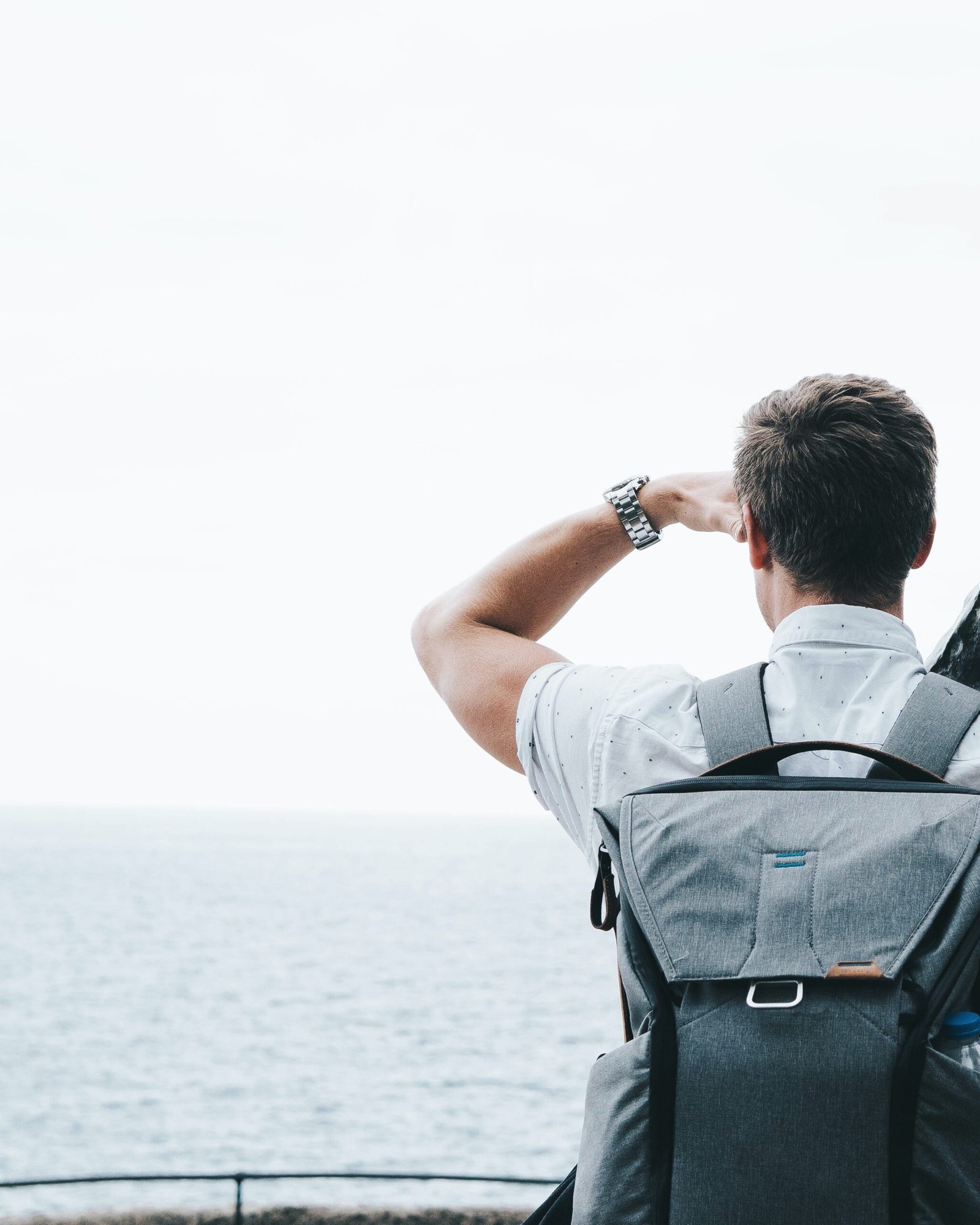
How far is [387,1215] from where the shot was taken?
455cm

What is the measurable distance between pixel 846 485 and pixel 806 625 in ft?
0.54

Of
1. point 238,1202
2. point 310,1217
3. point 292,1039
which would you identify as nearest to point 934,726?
point 238,1202

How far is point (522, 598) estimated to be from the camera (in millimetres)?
1740

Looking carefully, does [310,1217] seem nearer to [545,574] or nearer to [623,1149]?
[545,574]

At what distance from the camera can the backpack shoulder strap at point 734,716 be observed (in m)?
1.29

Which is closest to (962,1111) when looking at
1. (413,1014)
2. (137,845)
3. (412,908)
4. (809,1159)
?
(809,1159)

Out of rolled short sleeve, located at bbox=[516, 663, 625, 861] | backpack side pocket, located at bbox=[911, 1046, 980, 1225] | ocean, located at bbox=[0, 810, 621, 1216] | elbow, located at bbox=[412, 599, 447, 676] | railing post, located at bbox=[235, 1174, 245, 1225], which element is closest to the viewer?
backpack side pocket, located at bbox=[911, 1046, 980, 1225]

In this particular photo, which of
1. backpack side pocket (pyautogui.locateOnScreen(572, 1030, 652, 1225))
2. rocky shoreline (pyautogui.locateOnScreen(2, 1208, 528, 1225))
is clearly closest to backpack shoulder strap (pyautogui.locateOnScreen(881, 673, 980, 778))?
→ backpack side pocket (pyautogui.locateOnScreen(572, 1030, 652, 1225))

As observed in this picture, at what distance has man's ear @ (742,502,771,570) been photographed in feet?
4.69

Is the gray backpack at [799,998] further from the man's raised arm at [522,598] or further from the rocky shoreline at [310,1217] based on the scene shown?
the rocky shoreline at [310,1217]

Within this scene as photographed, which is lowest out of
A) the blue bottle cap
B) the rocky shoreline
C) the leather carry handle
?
the rocky shoreline

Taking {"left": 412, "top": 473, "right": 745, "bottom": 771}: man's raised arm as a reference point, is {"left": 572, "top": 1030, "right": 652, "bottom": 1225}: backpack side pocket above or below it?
below

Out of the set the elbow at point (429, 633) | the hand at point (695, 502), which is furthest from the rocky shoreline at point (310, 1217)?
the hand at point (695, 502)

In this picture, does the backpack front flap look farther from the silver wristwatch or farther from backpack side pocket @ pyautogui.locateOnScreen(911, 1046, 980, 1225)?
the silver wristwatch
